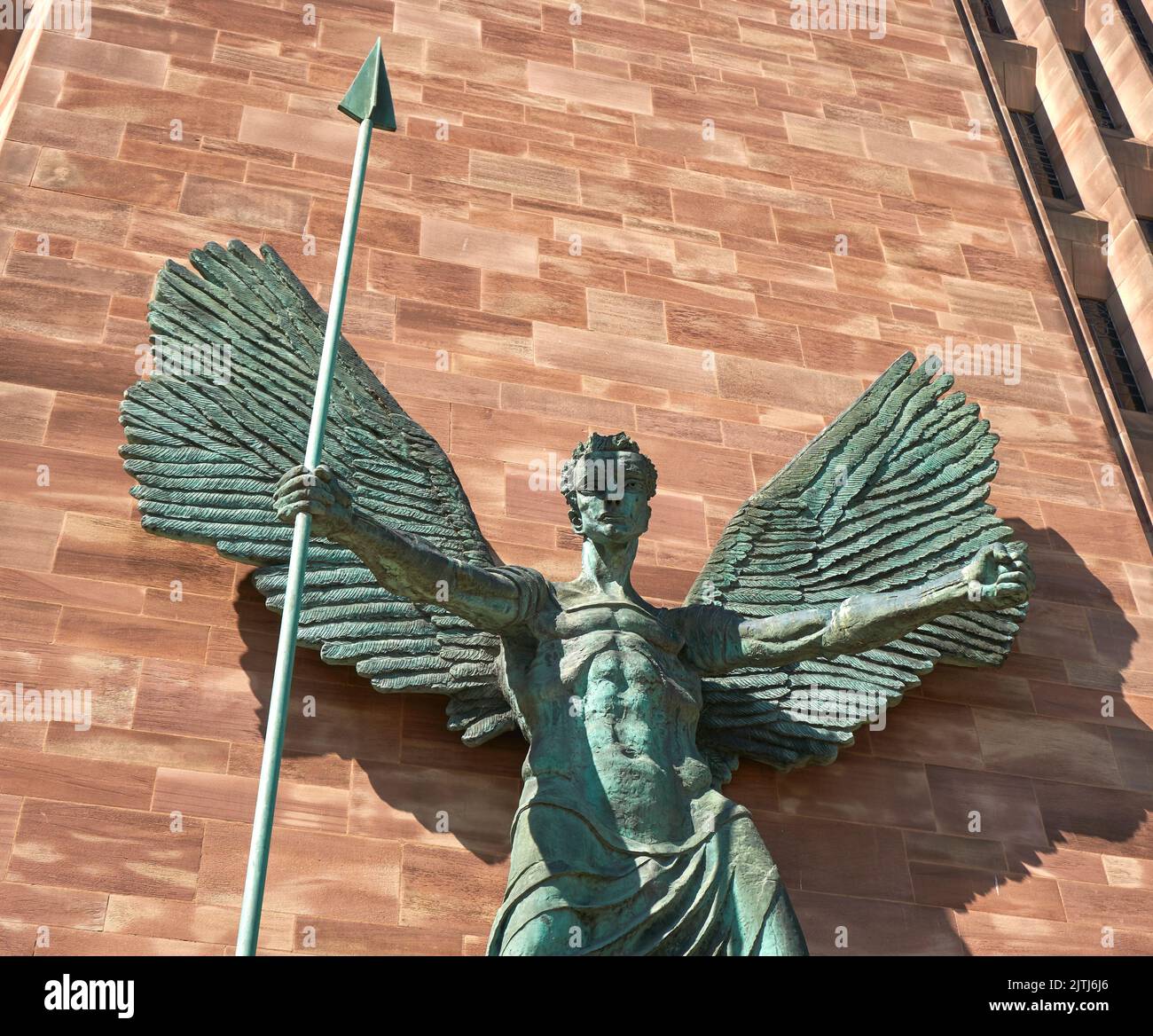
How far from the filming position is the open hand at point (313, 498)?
21.3 feet

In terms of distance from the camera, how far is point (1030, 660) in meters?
9.58

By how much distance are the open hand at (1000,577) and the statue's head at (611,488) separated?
1.59 meters

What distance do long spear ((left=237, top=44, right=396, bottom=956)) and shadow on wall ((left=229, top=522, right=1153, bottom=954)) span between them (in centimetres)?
124

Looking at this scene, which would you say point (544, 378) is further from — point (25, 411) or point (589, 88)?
point (589, 88)

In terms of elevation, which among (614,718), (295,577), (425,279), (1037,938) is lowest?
(1037,938)

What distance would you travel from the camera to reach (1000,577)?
682cm

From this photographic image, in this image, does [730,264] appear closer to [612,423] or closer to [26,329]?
[612,423]

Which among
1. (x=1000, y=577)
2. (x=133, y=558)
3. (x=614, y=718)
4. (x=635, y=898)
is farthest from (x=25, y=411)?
(x=1000, y=577)

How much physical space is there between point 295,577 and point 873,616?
244 centimetres

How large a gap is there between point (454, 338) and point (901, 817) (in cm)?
363

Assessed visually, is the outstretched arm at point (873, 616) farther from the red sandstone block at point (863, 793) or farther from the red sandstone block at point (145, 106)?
the red sandstone block at point (145, 106)

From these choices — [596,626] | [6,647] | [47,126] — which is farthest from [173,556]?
[47,126]

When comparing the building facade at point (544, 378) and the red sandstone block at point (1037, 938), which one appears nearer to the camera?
the building facade at point (544, 378)

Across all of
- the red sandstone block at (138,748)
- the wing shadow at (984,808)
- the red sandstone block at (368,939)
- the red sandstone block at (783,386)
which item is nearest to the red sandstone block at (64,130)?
the red sandstone block at (783,386)
